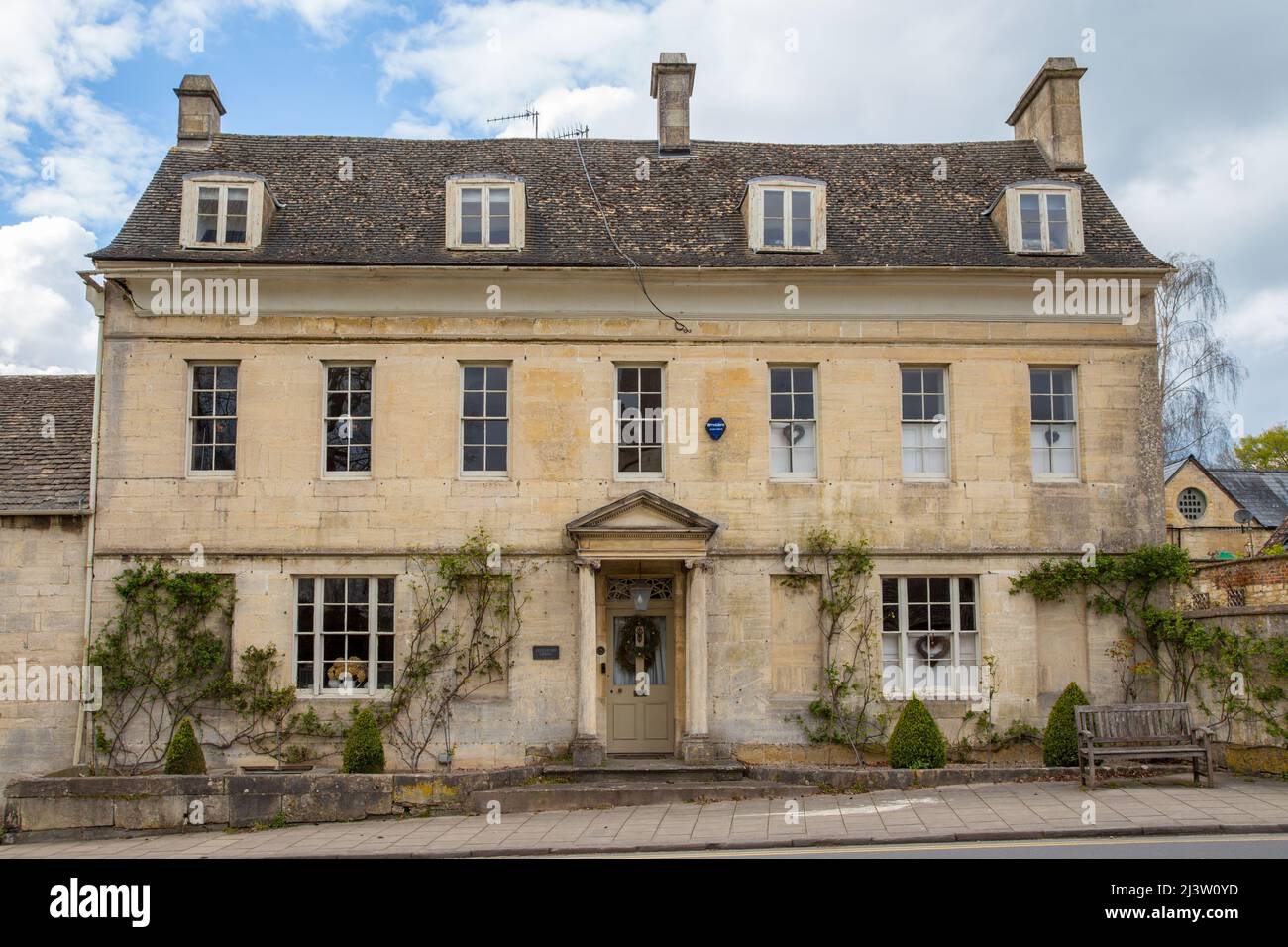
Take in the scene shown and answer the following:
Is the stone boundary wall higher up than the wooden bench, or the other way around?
the stone boundary wall

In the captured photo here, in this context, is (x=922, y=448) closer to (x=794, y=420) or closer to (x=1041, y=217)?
(x=794, y=420)

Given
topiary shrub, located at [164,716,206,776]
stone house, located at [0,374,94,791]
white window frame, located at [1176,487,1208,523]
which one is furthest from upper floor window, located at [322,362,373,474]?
white window frame, located at [1176,487,1208,523]

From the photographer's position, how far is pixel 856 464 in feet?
59.1

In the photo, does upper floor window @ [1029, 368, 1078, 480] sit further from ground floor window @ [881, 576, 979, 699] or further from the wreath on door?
the wreath on door

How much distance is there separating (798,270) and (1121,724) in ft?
27.4

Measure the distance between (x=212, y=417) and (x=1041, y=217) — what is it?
14.3m

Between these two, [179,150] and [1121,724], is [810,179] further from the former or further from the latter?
[179,150]

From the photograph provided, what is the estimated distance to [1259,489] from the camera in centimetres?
4544

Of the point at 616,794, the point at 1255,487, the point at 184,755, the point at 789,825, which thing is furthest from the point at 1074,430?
the point at 1255,487

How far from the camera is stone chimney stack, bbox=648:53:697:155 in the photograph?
21.2 metres

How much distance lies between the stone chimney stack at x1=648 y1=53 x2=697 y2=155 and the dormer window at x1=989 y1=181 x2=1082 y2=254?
6.27m

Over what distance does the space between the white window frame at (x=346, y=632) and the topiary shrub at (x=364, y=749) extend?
61.1 inches

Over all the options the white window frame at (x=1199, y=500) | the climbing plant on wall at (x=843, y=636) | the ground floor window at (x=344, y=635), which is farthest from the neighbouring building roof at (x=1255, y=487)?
the ground floor window at (x=344, y=635)

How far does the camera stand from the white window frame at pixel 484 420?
17922 mm
